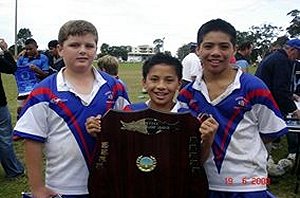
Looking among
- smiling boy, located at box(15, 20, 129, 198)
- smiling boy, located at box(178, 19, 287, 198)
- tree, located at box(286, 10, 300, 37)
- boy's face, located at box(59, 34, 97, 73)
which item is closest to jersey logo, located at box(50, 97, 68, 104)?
smiling boy, located at box(15, 20, 129, 198)

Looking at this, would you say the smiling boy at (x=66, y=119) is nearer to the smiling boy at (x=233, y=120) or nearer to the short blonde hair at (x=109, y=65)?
the smiling boy at (x=233, y=120)

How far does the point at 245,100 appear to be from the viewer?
2.51m

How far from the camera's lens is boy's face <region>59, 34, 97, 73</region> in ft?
8.29

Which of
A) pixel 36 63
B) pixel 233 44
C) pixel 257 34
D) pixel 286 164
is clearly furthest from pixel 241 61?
pixel 257 34

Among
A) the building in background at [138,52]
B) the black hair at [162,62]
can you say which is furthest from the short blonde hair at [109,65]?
the building in background at [138,52]

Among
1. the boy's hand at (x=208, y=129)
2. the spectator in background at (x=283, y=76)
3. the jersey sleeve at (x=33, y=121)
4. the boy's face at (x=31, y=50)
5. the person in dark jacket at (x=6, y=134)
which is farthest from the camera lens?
the boy's face at (x=31, y=50)

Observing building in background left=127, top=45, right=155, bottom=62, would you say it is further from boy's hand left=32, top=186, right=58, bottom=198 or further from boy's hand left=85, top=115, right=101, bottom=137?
boy's hand left=85, top=115, right=101, bottom=137

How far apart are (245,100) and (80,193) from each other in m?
1.04

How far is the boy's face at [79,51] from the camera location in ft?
8.29

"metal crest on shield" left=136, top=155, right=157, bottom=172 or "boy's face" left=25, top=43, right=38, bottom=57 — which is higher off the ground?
"boy's face" left=25, top=43, right=38, bottom=57

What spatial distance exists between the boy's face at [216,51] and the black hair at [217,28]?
0.08ft

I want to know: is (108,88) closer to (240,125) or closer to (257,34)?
(240,125)

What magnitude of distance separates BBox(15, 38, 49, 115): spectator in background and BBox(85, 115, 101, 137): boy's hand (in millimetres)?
5903

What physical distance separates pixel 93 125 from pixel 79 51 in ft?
1.43
